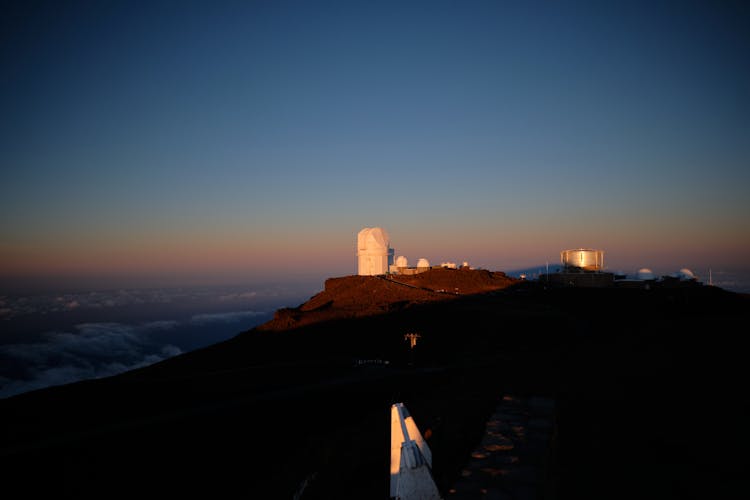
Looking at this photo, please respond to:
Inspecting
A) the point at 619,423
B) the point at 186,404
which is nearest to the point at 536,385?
the point at 619,423

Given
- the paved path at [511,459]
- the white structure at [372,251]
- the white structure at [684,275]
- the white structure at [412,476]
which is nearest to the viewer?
the white structure at [412,476]

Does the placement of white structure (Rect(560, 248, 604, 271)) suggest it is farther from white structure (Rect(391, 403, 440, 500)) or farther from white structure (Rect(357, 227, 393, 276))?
white structure (Rect(391, 403, 440, 500))

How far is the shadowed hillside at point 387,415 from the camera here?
5988 millimetres

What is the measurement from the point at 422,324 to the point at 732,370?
47.6ft

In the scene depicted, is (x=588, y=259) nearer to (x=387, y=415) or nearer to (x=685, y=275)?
(x=685, y=275)

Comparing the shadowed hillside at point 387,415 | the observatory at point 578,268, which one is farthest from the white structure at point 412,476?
the observatory at point 578,268

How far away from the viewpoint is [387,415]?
9766mm

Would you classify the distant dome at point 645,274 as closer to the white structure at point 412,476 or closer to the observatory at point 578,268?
the observatory at point 578,268

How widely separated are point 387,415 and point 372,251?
39.7 metres

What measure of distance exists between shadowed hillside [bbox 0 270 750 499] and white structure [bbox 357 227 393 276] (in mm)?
27841

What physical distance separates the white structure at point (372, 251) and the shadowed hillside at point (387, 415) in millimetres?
27841

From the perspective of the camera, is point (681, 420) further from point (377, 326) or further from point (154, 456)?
point (377, 326)

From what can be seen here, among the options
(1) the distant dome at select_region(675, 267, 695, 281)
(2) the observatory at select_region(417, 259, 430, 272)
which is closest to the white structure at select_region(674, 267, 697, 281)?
(1) the distant dome at select_region(675, 267, 695, 281)

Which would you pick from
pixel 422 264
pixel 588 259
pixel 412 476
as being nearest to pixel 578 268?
pixel 588 259
